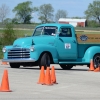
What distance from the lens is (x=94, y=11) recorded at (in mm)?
131250

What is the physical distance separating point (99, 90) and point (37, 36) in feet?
31.2

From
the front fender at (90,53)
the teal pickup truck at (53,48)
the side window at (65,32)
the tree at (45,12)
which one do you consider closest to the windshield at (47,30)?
the teal pickup truck at (53,48)

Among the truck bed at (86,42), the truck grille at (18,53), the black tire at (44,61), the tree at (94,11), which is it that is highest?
the tree at (94,11)

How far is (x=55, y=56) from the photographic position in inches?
960

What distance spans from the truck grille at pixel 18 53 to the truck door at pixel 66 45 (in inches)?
65.2

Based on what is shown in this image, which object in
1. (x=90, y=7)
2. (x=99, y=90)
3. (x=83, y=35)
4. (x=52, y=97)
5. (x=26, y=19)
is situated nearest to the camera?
(x=52, y=97)

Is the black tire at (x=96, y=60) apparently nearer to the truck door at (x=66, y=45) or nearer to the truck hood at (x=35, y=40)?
the truck door at (x=66, y=45)

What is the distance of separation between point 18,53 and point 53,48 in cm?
174

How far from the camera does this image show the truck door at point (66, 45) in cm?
2470

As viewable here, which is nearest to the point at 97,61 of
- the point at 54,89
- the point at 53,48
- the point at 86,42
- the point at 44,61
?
the point at 86,42

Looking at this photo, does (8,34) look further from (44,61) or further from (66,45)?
(44,61)

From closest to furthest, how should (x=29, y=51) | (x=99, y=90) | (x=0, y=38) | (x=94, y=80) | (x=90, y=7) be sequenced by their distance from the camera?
(x=99, y=90), (x=94, y=80), (x=29, y=51), (x=0, y=38), (x=90, y=7)

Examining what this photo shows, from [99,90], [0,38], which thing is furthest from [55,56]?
[0,38]

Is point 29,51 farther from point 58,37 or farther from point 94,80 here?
point 94,80
